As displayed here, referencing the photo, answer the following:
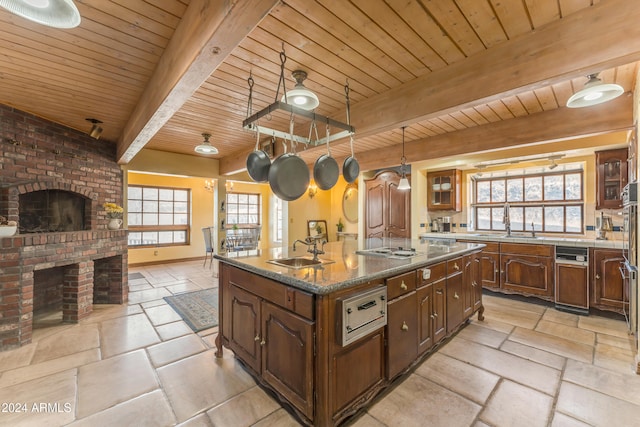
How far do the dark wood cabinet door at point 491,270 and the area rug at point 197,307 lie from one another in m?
3.73

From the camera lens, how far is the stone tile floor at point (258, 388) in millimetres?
1666

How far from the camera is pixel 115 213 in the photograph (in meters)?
3.80

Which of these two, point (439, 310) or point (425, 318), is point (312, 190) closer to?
point (439, 310)

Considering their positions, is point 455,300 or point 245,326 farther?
point 455,300

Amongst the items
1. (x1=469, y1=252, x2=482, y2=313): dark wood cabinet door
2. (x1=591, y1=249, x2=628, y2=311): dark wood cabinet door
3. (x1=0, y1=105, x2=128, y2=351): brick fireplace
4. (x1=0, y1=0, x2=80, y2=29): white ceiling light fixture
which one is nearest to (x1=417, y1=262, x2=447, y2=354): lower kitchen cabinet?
(x1=469, y1=252, x2=482, y2=313): dark wood cabinet door

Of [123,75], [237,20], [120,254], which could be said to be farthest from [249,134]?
[237,20]

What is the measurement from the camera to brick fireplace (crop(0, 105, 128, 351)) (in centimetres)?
254

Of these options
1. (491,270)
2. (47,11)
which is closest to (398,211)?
(491,270)

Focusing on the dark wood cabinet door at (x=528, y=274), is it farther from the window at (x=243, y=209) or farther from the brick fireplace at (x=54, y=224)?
the window at (x=243, y=209)

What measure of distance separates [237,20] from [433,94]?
1.59 meters

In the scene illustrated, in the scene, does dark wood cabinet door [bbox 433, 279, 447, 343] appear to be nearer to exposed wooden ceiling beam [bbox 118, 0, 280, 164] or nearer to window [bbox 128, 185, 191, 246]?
exposed wooden ceiling beam [bbox 118, 0, 280, 164]

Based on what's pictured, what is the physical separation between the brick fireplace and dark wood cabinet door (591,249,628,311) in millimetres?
6020

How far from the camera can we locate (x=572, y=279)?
3371mm

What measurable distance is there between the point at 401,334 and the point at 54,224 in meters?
4.30
